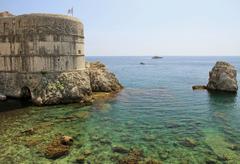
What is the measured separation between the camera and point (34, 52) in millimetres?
24109

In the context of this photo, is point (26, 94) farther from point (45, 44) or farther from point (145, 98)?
point (145, 98)

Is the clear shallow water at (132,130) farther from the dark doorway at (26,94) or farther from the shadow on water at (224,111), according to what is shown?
the dark doorway at (26,94)

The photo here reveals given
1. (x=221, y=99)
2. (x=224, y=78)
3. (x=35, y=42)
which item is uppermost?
(x=35, y=42)

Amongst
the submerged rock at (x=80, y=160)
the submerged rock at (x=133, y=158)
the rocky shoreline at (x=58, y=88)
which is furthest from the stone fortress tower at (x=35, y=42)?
the submerged rock at (x=133, y=158)

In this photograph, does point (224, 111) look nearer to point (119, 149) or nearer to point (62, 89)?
point (119, 149)

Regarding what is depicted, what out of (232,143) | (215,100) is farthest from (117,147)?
(215,100)

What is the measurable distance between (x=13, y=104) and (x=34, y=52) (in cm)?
598

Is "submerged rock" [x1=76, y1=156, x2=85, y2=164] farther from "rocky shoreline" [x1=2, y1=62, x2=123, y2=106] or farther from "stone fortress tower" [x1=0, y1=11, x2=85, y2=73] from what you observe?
"stone fortress tower" [x1=0, y1=11, x2=85, y2=73]

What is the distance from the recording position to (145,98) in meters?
29.3

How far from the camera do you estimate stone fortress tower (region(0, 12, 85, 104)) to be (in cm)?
2392

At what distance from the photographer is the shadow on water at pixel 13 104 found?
73.8 feet

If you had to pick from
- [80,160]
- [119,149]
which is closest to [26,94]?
[80,160]

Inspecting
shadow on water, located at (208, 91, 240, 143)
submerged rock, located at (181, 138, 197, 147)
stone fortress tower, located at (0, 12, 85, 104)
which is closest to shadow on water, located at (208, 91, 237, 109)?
shadow on water, located at (208, 91, 240, 143)

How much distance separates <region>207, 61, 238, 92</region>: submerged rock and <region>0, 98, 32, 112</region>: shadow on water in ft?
89.2
